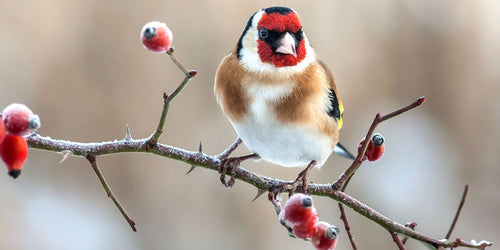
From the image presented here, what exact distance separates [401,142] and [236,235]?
126cm

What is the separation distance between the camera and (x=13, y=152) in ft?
2.64

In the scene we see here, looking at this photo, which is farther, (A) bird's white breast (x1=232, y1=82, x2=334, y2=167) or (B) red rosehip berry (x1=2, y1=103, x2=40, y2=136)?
(A) bird's white breast (x1=232, y1=82, x2=334, y2=167)

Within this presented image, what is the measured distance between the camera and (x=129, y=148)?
93 centimetres

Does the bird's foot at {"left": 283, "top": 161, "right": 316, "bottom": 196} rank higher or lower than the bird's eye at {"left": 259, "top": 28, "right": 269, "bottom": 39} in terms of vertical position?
lower

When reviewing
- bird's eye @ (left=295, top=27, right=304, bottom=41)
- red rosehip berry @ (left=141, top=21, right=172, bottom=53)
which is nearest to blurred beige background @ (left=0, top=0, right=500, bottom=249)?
bird's eye @ (left=295, top=27, right=304, bottom=41)

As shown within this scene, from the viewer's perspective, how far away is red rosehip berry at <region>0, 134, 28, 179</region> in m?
0.79

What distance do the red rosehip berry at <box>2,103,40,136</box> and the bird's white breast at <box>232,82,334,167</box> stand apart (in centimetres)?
55

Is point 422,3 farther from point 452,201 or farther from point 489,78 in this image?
point 452,201

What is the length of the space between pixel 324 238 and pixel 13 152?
444 millimetres

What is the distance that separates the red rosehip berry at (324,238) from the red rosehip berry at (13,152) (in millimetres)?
417

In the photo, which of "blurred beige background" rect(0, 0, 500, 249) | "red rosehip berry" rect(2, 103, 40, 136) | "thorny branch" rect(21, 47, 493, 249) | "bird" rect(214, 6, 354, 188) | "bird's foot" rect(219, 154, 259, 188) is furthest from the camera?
"blurred beige background" rect(0, 0, 500, 249)

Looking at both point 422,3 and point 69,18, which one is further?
point 422,3

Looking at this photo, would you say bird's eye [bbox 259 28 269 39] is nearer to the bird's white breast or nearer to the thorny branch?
the bird's white breast

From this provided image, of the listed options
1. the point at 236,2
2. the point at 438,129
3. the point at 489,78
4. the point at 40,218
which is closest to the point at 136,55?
the point at 236,2
